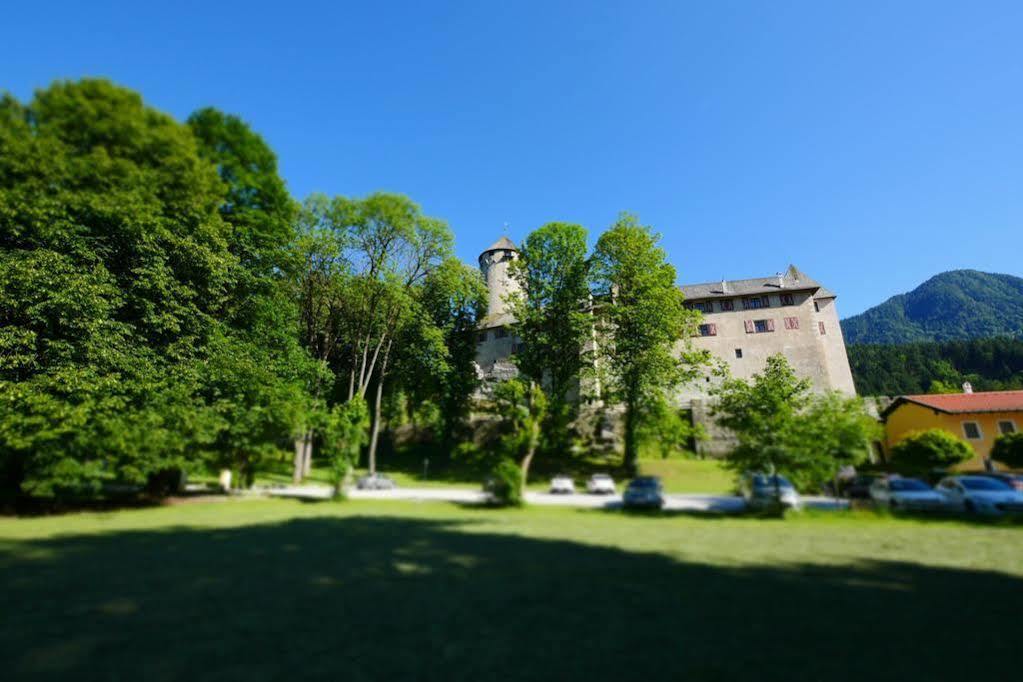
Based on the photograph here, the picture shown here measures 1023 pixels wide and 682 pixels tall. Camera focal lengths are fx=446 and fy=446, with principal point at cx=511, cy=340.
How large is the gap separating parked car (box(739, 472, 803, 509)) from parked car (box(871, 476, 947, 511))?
2443 millimetres

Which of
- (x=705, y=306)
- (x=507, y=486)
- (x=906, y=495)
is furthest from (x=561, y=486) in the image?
(x=705, y=306)

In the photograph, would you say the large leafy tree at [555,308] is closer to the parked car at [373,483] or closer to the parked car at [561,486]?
the parked car at [561,486]

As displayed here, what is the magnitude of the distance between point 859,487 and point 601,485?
801cm

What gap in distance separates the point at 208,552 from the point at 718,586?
11.1 meters

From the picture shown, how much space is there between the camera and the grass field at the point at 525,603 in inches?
203

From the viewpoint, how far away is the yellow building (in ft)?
49.7

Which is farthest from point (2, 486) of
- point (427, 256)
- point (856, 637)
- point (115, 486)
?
point (856, 637)

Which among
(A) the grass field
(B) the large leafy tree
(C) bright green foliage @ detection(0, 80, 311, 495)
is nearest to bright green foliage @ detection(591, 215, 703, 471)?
(B) the large leafy tree

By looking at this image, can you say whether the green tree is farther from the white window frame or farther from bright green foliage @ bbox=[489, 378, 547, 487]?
the white window frame

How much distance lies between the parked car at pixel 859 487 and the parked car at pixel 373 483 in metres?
18.0

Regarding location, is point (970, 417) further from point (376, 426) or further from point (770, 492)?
point (376, 426)

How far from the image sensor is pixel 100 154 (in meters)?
18.8

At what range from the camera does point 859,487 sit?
552 inches

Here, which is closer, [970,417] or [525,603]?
[525,603]
